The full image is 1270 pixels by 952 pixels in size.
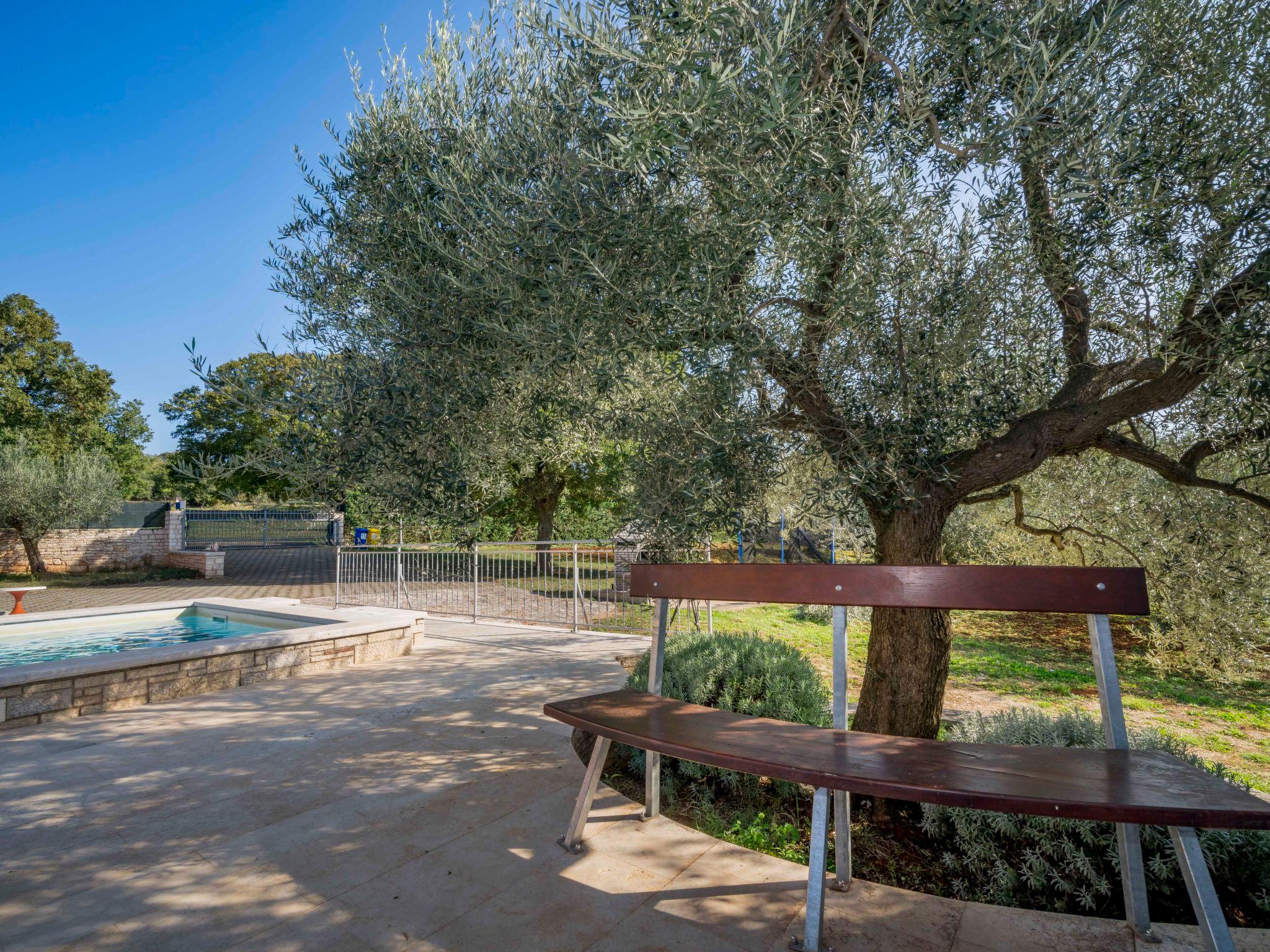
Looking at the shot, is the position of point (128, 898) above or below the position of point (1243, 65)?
below

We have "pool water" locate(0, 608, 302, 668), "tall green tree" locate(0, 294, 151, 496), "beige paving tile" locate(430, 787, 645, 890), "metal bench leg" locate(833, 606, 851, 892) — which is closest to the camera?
"metal bench leg" locate(833, 606, 851, 892)

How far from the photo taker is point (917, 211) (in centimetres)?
311

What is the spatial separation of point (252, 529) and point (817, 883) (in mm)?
29188

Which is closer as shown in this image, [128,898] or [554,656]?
[128,898]

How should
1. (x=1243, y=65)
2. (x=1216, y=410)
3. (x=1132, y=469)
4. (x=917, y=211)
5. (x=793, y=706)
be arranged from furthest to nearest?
(x=1132, y=469) → (x=793, y=706) → (x=917, y=211) → (x=1216, y=410) → (x=1243, y=65)

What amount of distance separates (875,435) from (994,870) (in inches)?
75.8

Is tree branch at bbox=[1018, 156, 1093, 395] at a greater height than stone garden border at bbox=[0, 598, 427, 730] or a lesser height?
greater

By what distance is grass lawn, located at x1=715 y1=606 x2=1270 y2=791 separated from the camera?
5.39 meters

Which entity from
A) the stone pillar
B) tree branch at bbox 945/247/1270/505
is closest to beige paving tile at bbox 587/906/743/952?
tree branch at bbox 945/247/1270/505

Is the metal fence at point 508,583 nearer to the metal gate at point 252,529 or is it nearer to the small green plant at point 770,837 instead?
the metal gate at point 252,529

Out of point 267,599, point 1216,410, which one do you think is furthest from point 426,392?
point 267,599

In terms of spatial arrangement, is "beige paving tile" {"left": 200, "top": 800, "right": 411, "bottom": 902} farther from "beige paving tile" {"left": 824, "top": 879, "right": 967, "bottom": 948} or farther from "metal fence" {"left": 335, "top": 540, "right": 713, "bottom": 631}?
"metal fence" {"left": 335, "top": 540, "right": 713, "bottom": 631}

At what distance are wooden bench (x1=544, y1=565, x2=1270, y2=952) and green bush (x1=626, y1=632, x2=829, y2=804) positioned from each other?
0.97m

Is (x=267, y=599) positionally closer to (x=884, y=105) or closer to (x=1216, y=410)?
(x=884, y=105)
